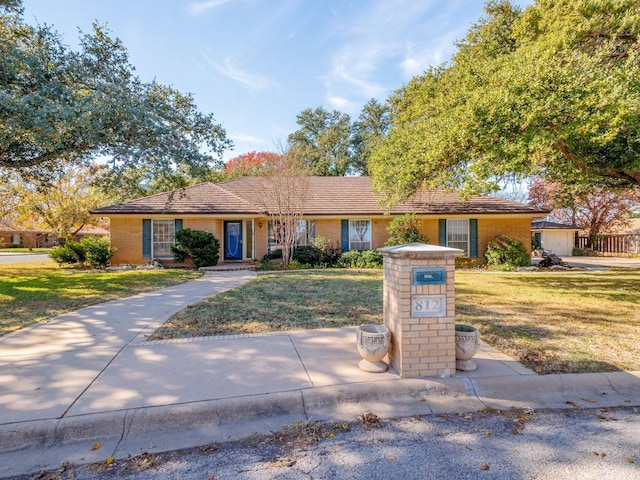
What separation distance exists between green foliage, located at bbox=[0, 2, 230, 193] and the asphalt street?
6671mm

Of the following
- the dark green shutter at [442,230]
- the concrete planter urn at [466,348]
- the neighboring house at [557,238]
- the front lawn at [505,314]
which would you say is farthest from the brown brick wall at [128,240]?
the neighboring house at [557,238]

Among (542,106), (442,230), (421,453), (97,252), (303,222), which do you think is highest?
(542,106)

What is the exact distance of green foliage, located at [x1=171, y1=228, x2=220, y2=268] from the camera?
14.2 m

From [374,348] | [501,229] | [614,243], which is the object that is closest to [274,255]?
[501,229]

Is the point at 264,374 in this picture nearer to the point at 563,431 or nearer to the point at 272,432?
the point at 272,432

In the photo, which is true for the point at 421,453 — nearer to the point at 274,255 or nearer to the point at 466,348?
the point at 466,348

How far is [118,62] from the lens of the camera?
868cm

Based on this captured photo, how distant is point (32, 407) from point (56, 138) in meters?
5.90

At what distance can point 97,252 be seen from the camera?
580 inches

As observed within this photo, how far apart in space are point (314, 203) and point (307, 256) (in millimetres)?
3163

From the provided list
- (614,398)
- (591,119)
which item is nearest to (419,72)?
(591,119)

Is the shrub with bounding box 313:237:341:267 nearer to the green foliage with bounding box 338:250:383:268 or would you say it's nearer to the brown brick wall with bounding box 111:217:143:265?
the green foliage with bounding box 338:250:383:268

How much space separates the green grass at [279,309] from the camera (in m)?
5.70

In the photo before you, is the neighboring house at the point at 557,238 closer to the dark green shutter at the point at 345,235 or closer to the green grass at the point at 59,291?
the dark green shutter at the point at 345,235
